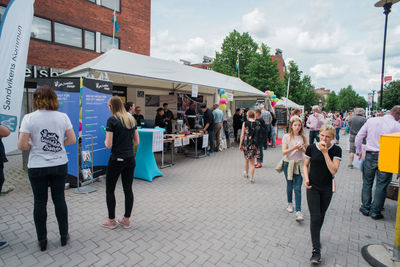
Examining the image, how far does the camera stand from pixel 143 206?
4172 mm

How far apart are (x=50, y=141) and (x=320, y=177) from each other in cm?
297

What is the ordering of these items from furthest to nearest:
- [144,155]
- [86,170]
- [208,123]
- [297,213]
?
[208,123] → [144,155] → [86,170] → [297,213]

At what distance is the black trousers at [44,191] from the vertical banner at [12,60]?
5.38 ft

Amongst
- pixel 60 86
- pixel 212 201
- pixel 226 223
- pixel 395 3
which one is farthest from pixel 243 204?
pixel 395 3

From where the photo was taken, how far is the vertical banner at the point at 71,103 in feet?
15.9

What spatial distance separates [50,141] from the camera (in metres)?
2.66

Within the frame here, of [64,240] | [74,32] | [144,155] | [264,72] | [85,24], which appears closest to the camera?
[64,240]

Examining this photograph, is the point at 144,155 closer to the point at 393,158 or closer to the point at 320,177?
the point at 320,177

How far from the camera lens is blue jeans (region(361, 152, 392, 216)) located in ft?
12.3

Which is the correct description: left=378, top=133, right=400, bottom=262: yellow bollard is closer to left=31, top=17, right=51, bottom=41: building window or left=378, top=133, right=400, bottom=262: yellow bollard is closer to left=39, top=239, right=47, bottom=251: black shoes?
left=39, top=239, right=47, bottom=251: black shoes

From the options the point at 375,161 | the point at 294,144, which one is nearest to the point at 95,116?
the point at 294,144

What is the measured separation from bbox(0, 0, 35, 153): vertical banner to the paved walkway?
1.42m

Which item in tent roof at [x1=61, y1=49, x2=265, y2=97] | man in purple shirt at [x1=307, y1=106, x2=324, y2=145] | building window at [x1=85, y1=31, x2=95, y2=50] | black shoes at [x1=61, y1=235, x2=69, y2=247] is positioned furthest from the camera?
building window at [x1=85, y1=31, x2=95, y2=50]

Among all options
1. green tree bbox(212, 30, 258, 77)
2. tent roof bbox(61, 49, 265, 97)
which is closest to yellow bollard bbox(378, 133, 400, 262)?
tent roof bbox(61, 49, 265, 97)
